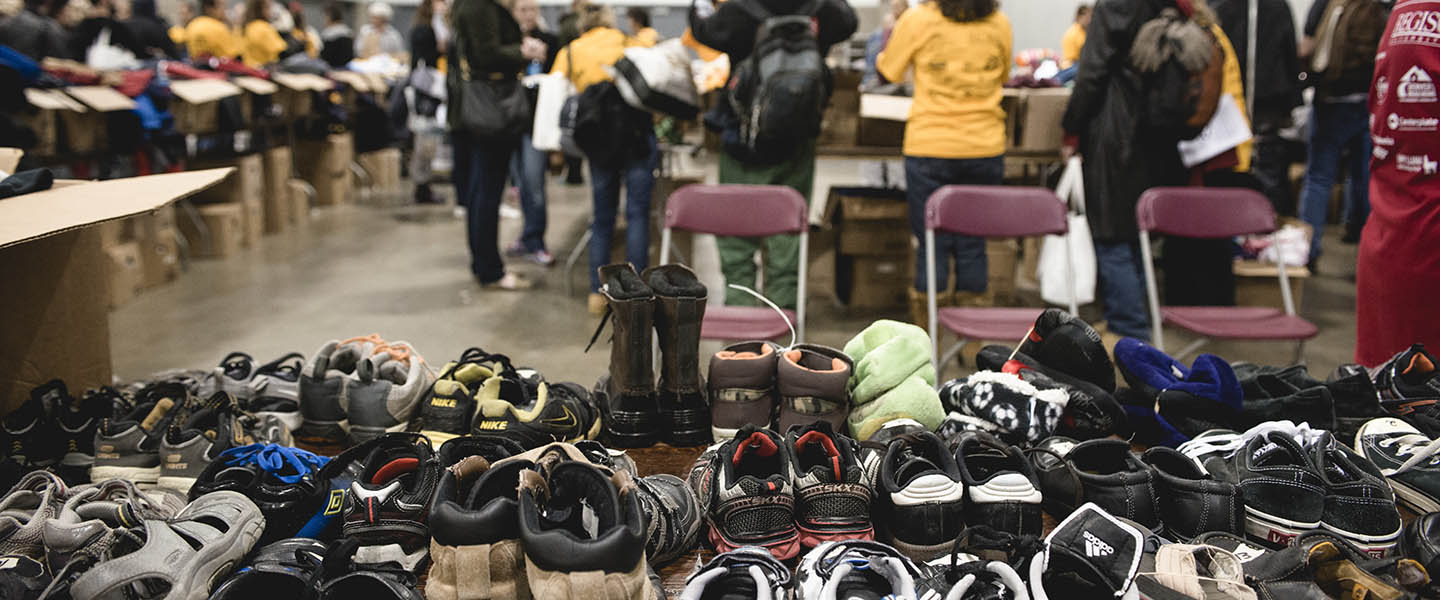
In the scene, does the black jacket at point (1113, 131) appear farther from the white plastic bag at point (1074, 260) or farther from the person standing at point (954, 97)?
the person standing at point (954, 97)

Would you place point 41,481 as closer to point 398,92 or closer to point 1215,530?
point 1215,530

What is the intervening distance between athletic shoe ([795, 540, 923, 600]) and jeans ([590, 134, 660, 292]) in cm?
342

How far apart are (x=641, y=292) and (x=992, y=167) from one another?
2.60m

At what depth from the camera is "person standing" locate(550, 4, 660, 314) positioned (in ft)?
15.2

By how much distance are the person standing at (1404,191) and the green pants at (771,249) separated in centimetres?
231

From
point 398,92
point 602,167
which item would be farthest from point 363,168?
point 602,167

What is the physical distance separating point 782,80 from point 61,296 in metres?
2.76

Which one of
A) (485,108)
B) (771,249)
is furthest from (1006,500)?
(485,108)

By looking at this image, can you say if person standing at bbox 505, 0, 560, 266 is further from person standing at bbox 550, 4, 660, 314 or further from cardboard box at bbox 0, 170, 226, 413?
cardboard box at bbox 0, 170, 226, 413

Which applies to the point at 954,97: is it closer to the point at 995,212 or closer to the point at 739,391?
the point at 995,212

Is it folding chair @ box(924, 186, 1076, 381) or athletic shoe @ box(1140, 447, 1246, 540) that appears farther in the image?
folding chair @ box(924, 186, 1076, 381)

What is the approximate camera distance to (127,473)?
1759 millimetres

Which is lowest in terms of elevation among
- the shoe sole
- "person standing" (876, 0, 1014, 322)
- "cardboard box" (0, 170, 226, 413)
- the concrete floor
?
the concrete floor

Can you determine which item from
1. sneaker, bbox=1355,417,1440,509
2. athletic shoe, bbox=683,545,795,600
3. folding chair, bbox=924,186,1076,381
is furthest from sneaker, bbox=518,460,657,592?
folding chair, bbox=924,186,1076,381
